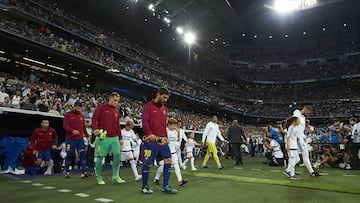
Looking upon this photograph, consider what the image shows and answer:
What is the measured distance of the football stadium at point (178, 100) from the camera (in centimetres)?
614

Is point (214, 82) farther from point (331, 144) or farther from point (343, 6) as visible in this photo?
point (331, 144)

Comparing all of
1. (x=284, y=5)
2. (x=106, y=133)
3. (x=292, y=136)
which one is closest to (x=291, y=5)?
(x=284, y=5)

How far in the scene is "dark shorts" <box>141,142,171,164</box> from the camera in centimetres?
523

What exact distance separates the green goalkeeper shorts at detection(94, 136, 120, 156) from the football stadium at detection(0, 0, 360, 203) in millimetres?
25

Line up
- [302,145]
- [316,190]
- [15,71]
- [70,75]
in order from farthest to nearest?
[70,75] < [15,71] < [302,145] < [316,190]

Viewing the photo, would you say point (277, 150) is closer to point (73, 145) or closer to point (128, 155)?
point (128, 155)

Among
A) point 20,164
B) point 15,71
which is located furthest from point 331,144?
point 15,71

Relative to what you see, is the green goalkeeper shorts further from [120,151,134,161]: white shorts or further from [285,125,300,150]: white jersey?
[285,125,300,150]: white jersey

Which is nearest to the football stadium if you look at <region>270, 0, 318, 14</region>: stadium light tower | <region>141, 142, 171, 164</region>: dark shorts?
<region>141, 142, 171, 164</region>: dark shorts

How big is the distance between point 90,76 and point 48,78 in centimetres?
471

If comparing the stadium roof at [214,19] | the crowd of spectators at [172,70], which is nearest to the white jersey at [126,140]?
the crowd of spectators at [172,70]

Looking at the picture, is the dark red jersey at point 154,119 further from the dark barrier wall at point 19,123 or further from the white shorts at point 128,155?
the dark barrier wall at point 19,123

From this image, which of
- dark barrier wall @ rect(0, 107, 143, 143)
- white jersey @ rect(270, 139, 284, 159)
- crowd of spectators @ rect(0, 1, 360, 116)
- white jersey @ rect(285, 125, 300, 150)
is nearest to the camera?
white jersey @ rect(285, 125, 300, 150)

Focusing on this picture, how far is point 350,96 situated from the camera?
4675 cm
